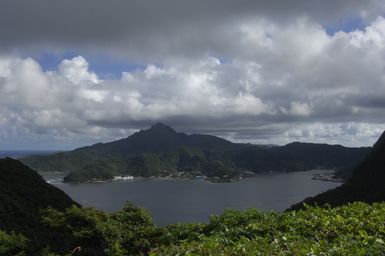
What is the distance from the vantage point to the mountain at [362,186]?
69.4 meters

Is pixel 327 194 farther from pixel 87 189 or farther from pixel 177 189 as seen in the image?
pixel 87 189

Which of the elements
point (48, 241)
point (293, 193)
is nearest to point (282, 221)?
point (48, 241)

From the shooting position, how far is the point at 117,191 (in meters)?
169

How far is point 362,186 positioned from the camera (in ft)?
251

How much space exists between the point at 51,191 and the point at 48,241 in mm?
25115

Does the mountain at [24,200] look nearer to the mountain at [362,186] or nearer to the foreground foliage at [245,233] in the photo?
the foreground foliage at [245,233]

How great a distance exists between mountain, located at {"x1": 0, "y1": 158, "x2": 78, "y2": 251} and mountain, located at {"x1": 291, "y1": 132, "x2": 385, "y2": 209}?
34.1 m

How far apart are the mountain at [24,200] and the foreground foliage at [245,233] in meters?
18.1

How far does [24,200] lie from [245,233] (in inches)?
1943

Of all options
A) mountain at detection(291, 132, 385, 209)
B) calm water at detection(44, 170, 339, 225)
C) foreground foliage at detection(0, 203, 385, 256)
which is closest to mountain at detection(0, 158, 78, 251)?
foreground foliage at detection(0, 203, 385, 256)

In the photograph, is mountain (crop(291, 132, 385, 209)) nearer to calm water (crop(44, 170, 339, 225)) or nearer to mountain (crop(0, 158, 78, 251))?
calm water (crop(44, 170, 339, 225))

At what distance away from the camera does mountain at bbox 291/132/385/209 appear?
69375 millimetres

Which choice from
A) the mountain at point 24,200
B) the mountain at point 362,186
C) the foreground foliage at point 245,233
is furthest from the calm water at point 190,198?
the foreground foliage at point 245,233

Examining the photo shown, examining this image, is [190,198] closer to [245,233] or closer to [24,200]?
[24,200]
